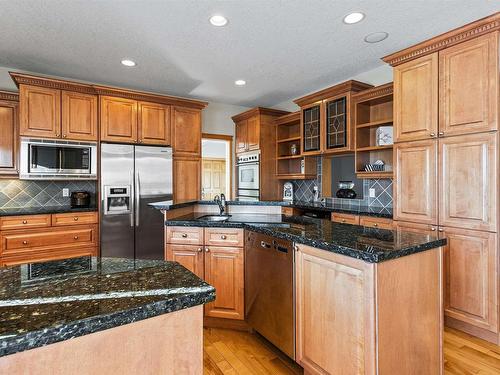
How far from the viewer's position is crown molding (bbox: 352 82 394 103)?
3.27m

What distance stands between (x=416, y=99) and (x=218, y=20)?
198 centimetres

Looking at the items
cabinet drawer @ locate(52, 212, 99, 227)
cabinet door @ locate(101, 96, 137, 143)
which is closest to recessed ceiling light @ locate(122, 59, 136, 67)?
cabinet door @ locate(101, 96, 137, 143)

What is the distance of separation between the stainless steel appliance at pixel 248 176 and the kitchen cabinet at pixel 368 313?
331 cm

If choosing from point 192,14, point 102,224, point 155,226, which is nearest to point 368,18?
point 192,14

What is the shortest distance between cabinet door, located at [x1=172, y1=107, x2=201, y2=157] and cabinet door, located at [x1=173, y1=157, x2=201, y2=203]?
13cm

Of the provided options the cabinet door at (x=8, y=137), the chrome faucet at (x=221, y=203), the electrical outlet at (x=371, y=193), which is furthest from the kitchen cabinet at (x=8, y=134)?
the electrical outlet at (x=371, y=193)

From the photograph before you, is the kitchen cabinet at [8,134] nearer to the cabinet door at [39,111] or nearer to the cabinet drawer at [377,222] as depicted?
the cabinet door at [39,111]

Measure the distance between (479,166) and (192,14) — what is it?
2708 mm

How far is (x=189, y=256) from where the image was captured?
2.48m

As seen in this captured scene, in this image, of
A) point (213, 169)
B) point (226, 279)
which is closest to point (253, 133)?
point (226, 279)

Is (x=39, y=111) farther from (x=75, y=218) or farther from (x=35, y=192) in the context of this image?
(x=75, y=218)

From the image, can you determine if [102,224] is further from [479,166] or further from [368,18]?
[479,166]

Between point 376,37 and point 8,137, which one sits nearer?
point 376,37

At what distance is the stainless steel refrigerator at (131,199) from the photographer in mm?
3713
